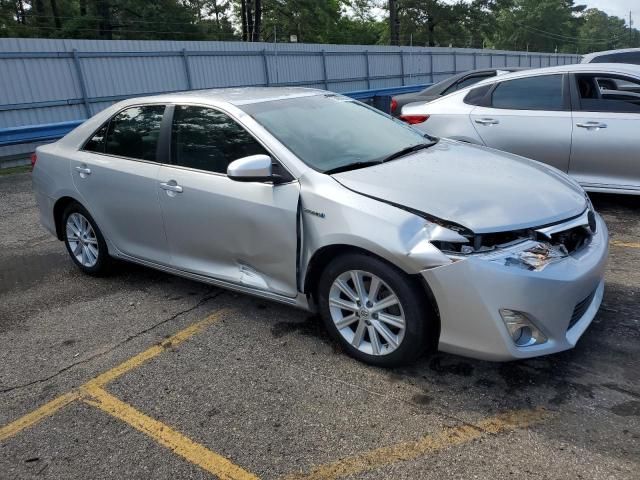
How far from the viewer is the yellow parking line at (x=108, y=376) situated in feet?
9.53

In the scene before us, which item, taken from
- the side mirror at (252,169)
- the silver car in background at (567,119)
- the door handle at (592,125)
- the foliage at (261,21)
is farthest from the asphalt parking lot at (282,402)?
the foliage at (261,21)

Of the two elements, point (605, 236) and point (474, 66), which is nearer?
point (605, 236)

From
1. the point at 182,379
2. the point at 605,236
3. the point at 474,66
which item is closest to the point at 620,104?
the point at 605,236

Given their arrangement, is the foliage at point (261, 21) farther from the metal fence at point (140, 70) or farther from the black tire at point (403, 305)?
the black tire at point (403, 305)

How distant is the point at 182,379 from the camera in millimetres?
3234

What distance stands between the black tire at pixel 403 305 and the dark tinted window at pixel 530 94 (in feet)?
12.3

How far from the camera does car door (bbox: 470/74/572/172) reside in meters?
5.70

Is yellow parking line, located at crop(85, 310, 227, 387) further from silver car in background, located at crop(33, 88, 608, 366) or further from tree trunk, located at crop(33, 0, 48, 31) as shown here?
tree trunk, located at crop(33, 0, 48, 31)

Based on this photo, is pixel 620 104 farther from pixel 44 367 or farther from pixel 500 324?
pixel 44 367

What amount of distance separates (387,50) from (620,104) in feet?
75.8

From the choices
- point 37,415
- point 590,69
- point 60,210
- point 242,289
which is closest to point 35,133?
point 60,210

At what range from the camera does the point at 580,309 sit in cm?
297

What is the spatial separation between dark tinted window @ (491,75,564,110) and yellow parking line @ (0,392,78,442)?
5.11m

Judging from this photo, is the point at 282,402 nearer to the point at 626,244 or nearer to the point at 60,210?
the point at 60,210
